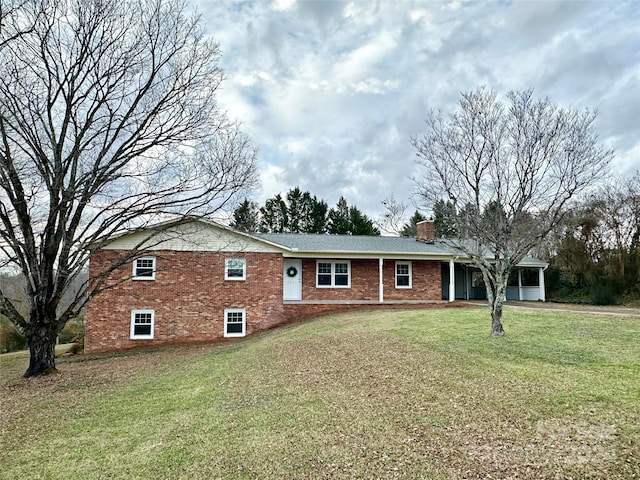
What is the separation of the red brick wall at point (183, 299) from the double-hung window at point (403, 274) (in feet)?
21.4

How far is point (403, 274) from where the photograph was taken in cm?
2211

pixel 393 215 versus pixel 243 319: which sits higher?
pixel 393 215

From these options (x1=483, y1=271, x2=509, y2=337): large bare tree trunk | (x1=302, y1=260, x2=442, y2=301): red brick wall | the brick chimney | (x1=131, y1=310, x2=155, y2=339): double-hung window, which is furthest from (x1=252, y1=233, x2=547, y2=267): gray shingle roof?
(x1=483, y1=271, x2=509, y2=337): large bare tree trunk

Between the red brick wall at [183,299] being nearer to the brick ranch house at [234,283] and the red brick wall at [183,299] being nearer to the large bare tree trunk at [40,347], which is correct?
the brick ranch house at [234,283]

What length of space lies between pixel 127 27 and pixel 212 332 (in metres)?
11.9

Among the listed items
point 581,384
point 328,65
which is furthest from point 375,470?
point 328,65

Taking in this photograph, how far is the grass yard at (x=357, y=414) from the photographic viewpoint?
4.71m

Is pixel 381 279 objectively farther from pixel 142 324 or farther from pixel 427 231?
pixel 142 324

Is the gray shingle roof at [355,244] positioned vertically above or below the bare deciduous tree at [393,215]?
below

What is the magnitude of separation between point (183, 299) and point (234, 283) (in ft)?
7.40

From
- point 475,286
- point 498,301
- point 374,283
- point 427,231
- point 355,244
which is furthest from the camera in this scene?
point 475,286

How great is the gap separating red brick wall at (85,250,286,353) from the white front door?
1637 millimetres

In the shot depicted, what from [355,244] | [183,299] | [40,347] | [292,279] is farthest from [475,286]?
[40,347]

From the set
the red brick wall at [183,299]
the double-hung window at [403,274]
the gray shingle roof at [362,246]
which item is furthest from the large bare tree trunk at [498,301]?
the double-hung window at [403,274]
